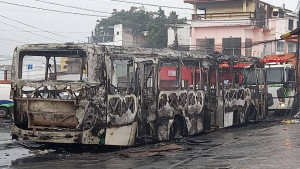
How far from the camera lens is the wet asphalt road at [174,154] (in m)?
9.55

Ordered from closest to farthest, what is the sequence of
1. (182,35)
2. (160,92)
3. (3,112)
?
(160,92) < (3,112) < (182,35)

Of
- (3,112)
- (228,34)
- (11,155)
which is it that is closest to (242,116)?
(11,155)

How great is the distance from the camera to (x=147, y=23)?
61.3 m

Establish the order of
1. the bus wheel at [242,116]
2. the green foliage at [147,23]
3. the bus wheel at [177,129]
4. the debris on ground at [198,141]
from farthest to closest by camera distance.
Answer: the green foliage at [147,23] < the bus wheel at [242,116] < the bus wheel at [177,129] < the debris on ground at [198,141]

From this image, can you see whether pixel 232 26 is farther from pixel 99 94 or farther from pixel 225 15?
pixel 99 94

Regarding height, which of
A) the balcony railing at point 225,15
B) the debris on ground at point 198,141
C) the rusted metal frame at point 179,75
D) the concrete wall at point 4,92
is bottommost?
the debris on ground at point 198,141

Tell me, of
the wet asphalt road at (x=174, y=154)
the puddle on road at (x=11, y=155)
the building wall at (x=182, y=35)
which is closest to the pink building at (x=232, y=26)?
the building wall at (x=182, y=35)

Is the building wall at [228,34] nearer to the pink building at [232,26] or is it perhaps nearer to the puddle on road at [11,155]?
the pink building at [232,26]

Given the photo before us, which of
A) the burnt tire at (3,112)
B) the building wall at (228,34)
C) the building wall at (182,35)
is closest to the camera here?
the burnt tire at (3,112)

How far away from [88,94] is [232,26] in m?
34.2

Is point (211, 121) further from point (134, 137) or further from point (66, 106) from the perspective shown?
point (66, 106)

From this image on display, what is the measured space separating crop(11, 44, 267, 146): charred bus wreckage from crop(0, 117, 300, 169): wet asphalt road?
49cm

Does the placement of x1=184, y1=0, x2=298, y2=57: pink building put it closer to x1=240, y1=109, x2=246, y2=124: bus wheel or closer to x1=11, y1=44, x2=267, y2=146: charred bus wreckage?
x1=240, y1=109, x2=246, y2=124: bus wheel

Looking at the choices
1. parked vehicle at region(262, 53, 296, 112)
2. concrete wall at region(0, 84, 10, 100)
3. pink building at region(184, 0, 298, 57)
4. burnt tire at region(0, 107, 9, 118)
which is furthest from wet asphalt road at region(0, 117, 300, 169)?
Result: pink building at region(184, 0, 298, 57)
